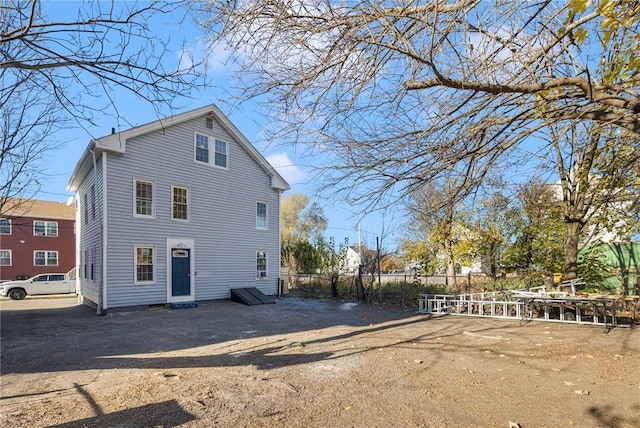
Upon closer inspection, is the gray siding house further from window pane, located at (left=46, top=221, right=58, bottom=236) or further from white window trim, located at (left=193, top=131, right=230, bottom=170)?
window pane, located at (left=46, top=221, right=58, bottom=236)

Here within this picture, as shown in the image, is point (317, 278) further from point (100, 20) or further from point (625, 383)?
point (100, 20)

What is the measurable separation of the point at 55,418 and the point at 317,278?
54.3 feet

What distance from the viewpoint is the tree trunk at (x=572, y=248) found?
35.4 feet

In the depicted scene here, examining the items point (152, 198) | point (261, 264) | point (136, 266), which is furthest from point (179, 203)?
point (261, 264)

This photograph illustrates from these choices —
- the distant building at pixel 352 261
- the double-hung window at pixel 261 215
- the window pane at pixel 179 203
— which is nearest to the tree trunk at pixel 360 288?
the distant building at pixel 352 261

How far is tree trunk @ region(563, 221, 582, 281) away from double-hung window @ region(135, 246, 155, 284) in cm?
1331

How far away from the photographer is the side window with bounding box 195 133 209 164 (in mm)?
15725

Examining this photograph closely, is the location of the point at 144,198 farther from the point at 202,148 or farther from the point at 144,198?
the point at 202,148

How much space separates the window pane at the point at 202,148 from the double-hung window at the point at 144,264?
13.6 ft

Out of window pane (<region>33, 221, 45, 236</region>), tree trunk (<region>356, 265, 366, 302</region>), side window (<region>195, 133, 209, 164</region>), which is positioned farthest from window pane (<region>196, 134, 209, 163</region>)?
window pane (<region>33, 221, 45, 236</region>)

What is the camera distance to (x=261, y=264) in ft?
59.6

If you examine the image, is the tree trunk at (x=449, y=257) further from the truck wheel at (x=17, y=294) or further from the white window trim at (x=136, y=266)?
the truck wheel at (x=17, y=294)

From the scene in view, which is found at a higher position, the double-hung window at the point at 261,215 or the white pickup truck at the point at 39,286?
the double-hung window at the point at 261,215

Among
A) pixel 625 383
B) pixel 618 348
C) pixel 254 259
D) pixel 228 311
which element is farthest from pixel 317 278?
pixel 625 383
